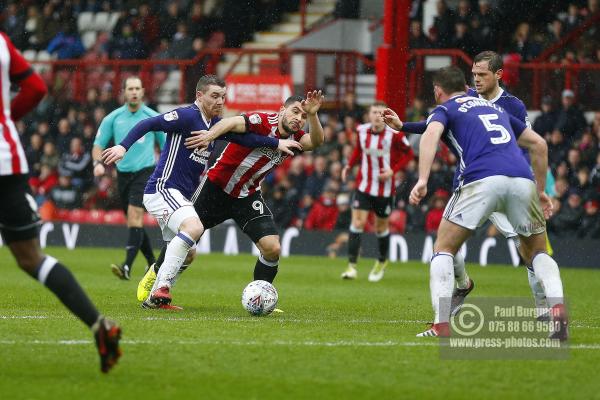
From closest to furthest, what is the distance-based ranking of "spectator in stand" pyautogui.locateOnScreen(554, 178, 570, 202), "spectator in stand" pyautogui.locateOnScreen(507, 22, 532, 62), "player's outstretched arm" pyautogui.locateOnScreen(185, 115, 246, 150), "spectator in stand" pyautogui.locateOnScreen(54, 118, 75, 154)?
"player's outstretched arm" pyautogui.locateOnScreen(185, 115, 246, 150), "spectator in stand" pyautogui.locateOnScreen(554, 178, 570, 202), "spectator in stand" pyautogui.locateOnScreen(507, 22, 532, 62), "spectator in stand" pyautogui.locateOnScreen(54, 118, 75, 154)

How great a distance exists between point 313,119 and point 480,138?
6.63ft

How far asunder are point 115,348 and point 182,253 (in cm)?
354

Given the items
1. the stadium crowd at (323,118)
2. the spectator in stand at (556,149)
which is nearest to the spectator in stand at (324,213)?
the stadium crowd at (323,118)

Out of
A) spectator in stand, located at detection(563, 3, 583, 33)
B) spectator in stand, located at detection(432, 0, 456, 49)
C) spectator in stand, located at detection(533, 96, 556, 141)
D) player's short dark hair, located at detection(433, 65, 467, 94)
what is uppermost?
player's short dark hair, located at detection(433, 65, 467, 94)

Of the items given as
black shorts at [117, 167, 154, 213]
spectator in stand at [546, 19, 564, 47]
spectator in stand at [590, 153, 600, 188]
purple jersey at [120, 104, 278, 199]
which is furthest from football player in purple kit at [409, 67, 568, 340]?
spectator in stand at [546, 19, 564, 47]

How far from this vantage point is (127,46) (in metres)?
26.8

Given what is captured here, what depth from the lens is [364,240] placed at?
66.6ft

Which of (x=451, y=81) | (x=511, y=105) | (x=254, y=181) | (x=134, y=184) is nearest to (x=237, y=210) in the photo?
(x=254, y=181)

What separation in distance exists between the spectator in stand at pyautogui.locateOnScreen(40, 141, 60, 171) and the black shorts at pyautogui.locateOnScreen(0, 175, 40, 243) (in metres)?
18.6

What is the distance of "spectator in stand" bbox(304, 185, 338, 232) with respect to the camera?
2075 centimetres

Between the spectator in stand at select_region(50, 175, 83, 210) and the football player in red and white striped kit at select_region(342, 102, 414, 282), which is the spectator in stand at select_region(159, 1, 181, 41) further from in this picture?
the football player in red and white striped kit at select_region(342, 102, 414, 282)

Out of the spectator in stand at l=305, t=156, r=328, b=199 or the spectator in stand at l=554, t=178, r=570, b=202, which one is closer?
the spectator in stand at l=554, t=178, r=570, b=202

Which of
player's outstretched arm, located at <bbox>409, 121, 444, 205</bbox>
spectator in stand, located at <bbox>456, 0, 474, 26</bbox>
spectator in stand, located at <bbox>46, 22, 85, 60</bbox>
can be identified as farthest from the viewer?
spectator in stand, located at <bbox>46, 22, 85, 60</bbox>

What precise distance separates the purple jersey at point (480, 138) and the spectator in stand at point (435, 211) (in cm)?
1140
